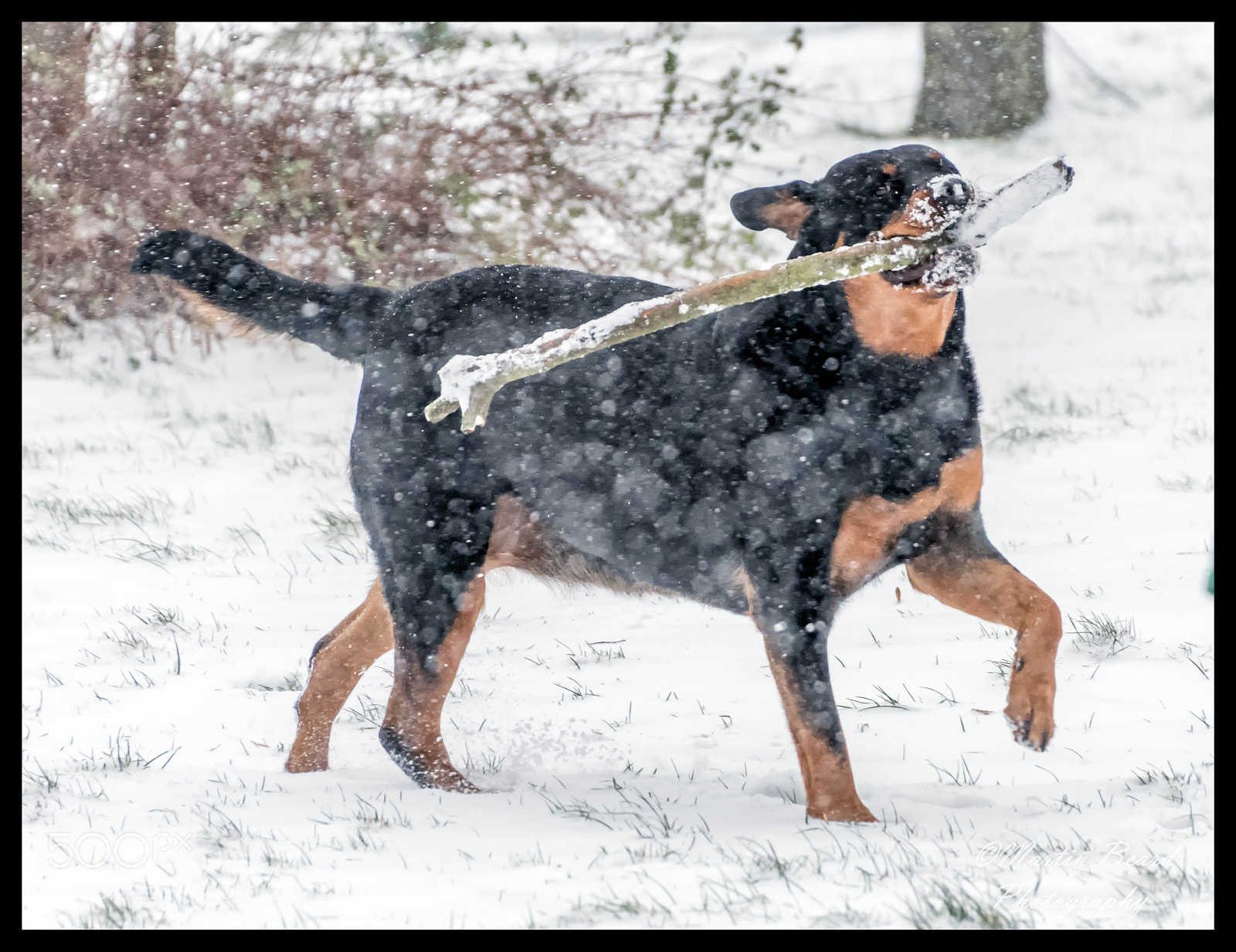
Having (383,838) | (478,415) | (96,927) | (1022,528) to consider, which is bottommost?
(1022,528)

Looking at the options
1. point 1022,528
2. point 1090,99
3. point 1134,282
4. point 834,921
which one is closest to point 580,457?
point 834,921

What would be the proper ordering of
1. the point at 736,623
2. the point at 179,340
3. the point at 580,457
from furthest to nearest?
the point at 179,340
the point at 736,623
the point at 580,457

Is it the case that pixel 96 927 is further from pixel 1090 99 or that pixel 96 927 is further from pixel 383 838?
pixel 1090 99

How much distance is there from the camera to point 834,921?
7.60 ft

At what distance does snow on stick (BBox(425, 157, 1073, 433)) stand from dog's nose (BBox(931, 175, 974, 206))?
0.05m

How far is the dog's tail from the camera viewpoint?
11.7 ft

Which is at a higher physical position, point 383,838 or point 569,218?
point 383,838

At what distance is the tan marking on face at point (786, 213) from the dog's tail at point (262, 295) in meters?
1.16

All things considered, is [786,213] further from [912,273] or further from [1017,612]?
[1017,612]

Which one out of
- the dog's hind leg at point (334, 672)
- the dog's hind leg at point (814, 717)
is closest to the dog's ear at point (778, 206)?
the dog's hind leg at point (814, 717)

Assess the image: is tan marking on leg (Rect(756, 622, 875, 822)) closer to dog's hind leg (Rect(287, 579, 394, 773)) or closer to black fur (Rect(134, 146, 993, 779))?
black fur (Rect(134, 146, 993, 779))

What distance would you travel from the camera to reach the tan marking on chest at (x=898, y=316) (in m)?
2.98

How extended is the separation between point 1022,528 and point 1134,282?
6.01 meters

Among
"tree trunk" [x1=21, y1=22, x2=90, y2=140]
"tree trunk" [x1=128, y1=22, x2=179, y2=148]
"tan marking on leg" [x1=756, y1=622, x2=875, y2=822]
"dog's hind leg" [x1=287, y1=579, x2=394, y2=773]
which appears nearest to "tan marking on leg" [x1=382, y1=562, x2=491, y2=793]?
"dog's hind leg" [x1=287, y1=579, x2=394, y2=773]
